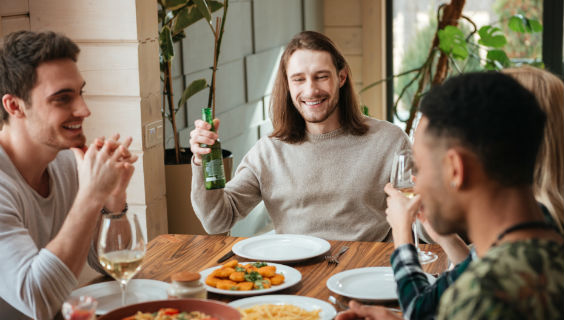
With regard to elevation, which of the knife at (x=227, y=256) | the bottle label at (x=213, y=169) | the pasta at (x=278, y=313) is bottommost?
the knife at (x=227, y=256)

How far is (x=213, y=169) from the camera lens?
222cm

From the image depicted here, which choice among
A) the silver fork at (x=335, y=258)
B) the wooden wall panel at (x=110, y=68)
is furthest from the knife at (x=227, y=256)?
the wooden wall panel at (x=110, y=68)

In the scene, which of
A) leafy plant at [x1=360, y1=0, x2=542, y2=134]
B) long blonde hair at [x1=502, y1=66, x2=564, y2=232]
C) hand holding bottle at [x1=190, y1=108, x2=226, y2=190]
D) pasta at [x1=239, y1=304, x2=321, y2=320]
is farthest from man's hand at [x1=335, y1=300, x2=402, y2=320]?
leafy plant at [x1=360, y1=0, x2=542, y2=134]

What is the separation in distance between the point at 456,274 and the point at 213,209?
101 centimetres

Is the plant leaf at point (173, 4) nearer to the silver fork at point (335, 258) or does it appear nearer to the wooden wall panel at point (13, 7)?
the wooden wall panel at point (13, 7)

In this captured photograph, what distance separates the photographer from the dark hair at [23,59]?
5.70 ft

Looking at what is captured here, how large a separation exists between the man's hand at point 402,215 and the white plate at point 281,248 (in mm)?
361

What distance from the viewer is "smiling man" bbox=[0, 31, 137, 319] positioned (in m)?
1.52

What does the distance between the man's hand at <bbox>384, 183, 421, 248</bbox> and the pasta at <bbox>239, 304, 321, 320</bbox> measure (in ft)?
0.80

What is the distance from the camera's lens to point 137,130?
2.93 m

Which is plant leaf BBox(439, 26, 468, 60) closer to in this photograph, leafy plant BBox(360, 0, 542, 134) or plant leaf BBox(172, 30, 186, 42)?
leafy plant BBox(360, 0, 542, 134)

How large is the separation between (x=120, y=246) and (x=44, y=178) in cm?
57

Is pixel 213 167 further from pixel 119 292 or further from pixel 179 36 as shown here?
pixel 179 36

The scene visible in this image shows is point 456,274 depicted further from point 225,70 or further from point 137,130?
point 225,70
